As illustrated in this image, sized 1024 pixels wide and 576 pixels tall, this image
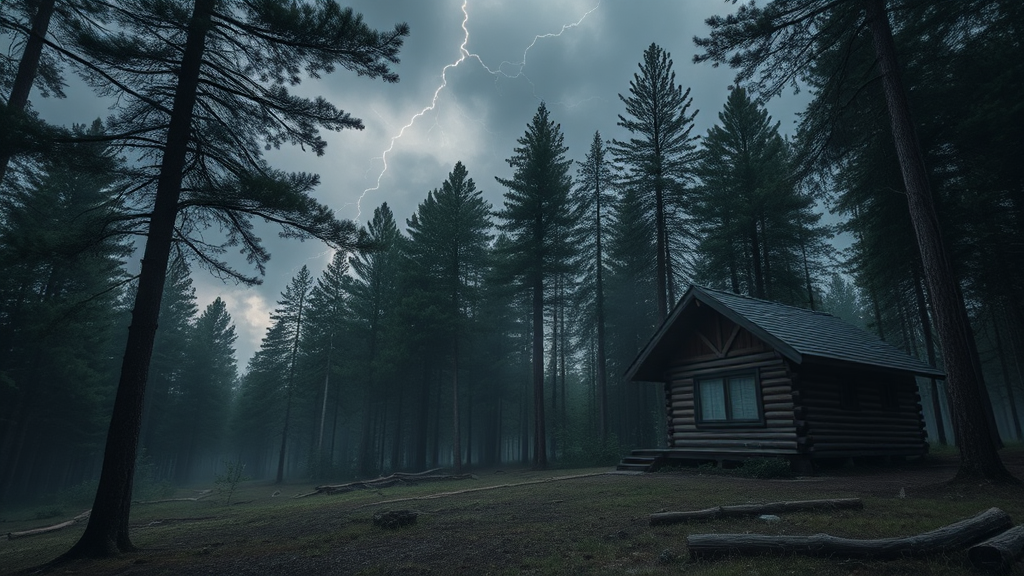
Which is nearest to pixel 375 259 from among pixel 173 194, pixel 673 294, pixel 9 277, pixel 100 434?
pixel 9 277

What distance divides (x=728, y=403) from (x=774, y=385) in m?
2.03

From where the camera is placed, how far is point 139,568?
6742mm

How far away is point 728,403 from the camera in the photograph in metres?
17.0

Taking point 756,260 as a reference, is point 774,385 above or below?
below

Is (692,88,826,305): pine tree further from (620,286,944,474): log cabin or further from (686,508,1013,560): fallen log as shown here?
(686,508,1013,560): fallen log

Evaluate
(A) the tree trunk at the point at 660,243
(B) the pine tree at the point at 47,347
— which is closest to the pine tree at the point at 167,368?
(B) the pine tree at the point at 47,347

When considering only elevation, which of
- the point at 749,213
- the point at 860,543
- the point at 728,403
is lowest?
the point at 860,543

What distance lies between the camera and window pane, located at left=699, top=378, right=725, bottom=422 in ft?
56.6

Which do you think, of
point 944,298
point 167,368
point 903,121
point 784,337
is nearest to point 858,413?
point 784,337

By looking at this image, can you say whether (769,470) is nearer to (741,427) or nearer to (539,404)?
(741,427)

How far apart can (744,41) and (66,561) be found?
1854 centimetres

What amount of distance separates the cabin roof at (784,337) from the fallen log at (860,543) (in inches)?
363

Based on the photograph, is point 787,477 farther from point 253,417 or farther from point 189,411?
point 189,411

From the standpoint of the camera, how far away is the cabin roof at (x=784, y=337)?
48.4 ft
